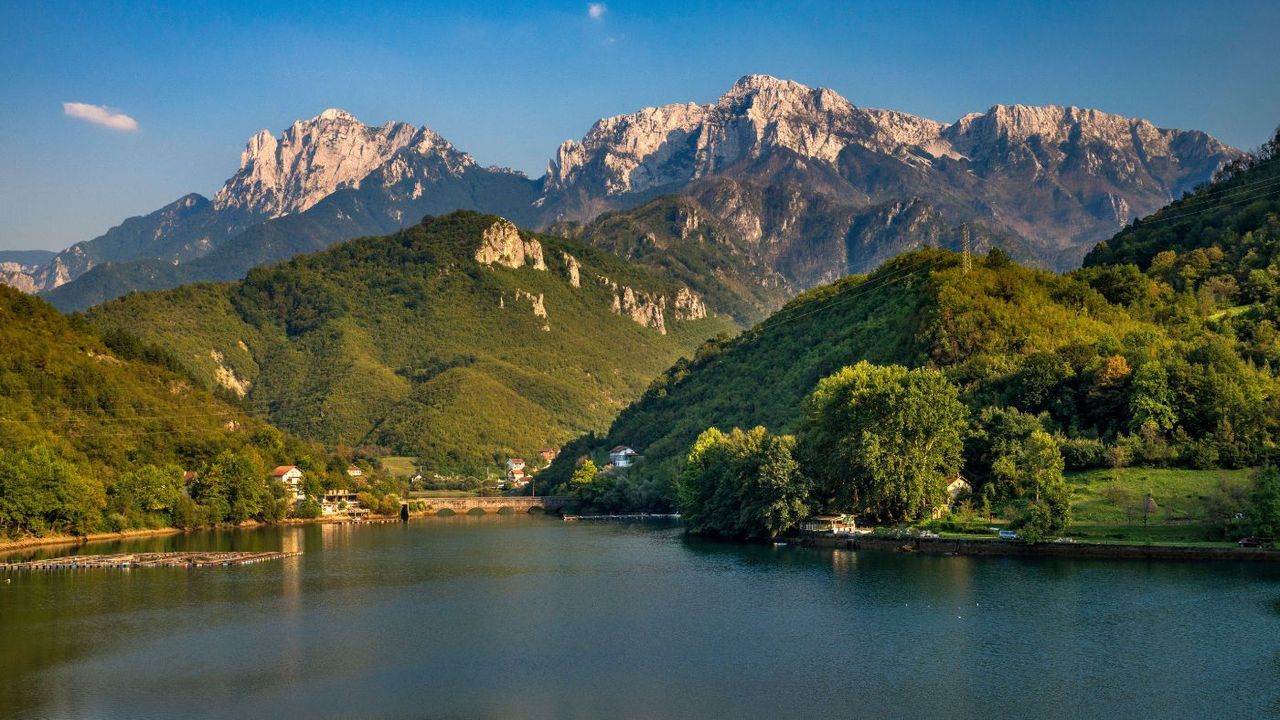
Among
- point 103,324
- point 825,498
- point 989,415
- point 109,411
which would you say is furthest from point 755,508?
point 103,324

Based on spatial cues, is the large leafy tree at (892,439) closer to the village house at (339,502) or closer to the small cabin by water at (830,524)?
the small cabin by water at (830,524)

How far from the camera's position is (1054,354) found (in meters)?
90.4

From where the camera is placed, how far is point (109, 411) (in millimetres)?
113062

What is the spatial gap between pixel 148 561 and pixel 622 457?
82.3m

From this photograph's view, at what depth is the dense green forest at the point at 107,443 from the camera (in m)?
91.6

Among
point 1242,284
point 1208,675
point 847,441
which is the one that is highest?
point 1242,284

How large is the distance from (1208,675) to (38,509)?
275 feet

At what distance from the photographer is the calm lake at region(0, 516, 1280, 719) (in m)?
39.4

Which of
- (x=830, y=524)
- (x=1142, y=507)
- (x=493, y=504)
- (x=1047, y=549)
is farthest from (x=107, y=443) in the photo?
(x=1142, y=507)

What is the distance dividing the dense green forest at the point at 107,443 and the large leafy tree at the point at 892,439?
6048 cm

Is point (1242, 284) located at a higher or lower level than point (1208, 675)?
higher

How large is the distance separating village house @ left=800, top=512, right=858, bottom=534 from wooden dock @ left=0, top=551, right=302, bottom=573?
39.2 meters

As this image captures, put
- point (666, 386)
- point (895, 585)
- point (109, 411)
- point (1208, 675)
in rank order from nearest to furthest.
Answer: point (1208, 675), point (895, 585), point (109, 411), point (666, 386)

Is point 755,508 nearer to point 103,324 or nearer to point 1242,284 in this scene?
point 1242,284
